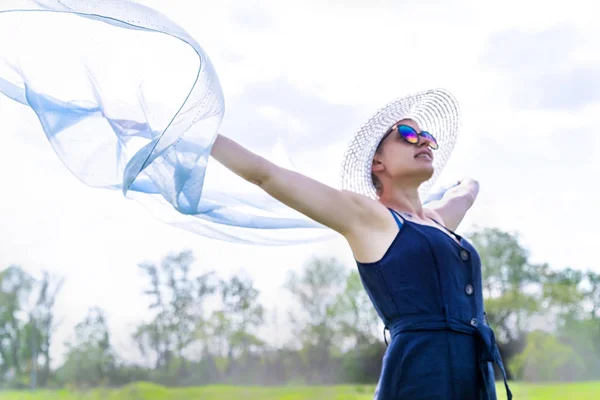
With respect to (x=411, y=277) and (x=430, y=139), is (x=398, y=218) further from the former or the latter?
(x=430, y=139)

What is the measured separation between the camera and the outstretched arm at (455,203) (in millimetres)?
2266

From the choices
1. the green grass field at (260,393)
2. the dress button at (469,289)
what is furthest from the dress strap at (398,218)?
the green grass field at (260,393)

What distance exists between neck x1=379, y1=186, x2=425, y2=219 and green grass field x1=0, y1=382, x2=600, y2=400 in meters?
10.0

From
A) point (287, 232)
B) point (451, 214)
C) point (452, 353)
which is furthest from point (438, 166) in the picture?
point (452, 353)

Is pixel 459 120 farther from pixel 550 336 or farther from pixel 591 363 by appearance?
pixel 591 363

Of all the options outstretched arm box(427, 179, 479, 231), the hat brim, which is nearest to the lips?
the hat brim

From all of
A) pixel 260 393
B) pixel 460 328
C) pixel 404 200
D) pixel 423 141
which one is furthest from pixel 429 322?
pixel 260 393

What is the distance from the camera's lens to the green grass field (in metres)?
12.0

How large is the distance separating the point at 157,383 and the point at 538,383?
639 cm

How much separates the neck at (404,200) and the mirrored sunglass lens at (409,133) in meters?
0.13

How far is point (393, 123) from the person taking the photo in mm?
2039

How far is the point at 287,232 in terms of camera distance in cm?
211

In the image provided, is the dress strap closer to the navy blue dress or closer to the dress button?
the navy blue dress

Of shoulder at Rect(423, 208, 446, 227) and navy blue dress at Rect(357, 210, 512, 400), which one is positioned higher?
shoulder at Rect(423, 208, 446, 227)
